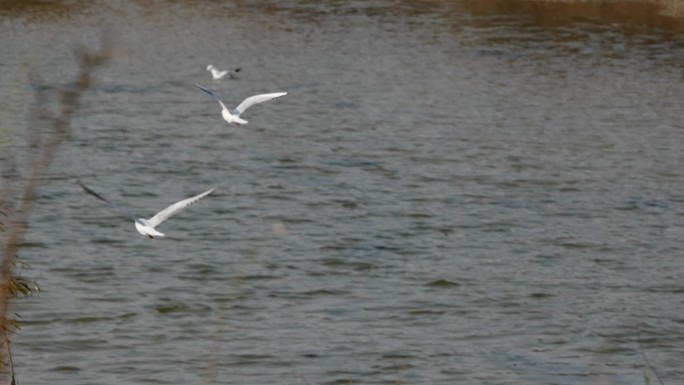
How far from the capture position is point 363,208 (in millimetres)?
15258

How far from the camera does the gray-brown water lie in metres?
9.85

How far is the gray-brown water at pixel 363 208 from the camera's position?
32.3ft

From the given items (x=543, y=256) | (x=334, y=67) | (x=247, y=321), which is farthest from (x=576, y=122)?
(x=247, y=321)

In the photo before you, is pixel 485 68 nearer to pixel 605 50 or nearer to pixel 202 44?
pixel 605 50

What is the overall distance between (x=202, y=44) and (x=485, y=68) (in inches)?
227

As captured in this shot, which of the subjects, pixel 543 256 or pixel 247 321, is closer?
pixel 247 321

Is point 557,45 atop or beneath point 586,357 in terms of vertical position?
beneath

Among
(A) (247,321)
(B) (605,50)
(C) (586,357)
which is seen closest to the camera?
(C) (586,357)

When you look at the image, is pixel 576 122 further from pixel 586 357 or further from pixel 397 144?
pixel 586 357

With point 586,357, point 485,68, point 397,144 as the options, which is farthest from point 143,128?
point 586,357

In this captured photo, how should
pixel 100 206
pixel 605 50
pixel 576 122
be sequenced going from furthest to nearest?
1. pixel 605 50
2. pixel 576 122
3. pixel 100 206

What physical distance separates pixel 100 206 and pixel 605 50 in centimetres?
1438

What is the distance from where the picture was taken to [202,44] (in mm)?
27891

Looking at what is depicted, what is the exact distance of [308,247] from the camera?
13.4m
